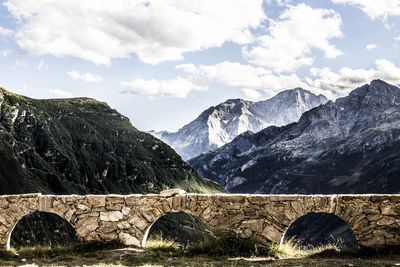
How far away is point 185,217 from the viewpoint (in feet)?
583

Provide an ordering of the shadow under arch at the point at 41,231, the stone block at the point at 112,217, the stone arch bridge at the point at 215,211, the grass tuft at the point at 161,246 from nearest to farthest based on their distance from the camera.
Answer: the stone arch bridge at the point at 215,211, the grass tuft at the point at 161,246, the stone block at the point at 112,217, the shadow under arch at the point at 41,231

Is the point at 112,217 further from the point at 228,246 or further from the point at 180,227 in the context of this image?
the point at 180,227

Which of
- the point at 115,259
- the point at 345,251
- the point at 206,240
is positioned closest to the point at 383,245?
the point at 345,251

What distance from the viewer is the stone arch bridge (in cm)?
1502

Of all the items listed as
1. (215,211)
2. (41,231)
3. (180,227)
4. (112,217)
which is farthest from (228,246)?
(180,227)

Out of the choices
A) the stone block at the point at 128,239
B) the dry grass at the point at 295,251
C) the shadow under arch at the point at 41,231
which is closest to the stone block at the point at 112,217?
the stone block at the point at 128,239

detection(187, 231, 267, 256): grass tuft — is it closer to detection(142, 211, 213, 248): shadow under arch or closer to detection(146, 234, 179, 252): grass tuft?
detection(146, 234, 179, 252): grass tuft

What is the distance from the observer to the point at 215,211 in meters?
16.0

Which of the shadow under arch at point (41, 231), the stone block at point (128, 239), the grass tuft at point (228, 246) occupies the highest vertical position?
the stone block at point (128, 239)

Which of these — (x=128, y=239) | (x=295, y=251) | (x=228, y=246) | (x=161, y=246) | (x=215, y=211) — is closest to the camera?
(x=295, y=251)

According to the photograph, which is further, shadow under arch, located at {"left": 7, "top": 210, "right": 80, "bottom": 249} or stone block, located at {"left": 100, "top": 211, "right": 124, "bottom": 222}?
shadow under arch, located at {"left": 7, "top": 210, "right": 80, "bottom": 249}

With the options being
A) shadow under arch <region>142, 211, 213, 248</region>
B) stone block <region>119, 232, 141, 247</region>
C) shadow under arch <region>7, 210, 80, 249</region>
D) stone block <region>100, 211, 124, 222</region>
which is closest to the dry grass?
stone block <region>119, 232, 141, 247</region>

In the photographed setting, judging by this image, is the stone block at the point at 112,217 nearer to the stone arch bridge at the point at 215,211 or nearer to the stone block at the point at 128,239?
the stone arch bridge at the point at 215,211

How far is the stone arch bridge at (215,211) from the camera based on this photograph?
15016 millimetres
